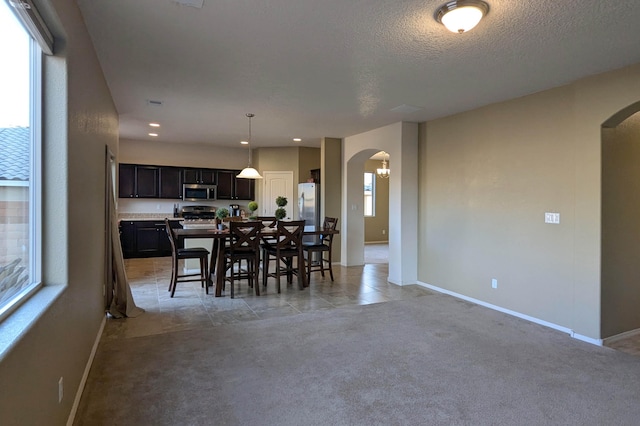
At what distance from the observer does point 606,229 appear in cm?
339

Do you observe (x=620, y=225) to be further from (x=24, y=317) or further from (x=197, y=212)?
(x=197, y=212)

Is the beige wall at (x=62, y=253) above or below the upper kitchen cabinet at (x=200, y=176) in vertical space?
below

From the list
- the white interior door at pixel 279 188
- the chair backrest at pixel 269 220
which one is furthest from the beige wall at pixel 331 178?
the chair backrest at pixel 269 220

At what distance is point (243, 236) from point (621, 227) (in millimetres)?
4144

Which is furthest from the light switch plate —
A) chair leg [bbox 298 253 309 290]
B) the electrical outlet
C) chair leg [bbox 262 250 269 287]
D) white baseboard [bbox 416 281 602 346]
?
the electrical outlet

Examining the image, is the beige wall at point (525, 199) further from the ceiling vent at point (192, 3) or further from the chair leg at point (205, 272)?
A: the ceiling vent at point (192, 3)

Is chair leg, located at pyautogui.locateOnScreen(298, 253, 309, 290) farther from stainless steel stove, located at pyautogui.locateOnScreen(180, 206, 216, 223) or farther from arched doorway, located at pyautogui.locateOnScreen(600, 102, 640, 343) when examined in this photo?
stainless steel stove, located at pyautogui.locateOnScreen(180, 206, 216, 223)

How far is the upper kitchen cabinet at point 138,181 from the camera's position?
7750mm

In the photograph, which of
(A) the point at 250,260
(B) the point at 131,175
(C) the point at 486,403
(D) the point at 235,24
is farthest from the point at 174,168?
(C) the point at 486,403

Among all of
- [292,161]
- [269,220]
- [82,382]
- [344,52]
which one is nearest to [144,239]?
[269,220]

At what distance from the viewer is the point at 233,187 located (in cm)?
865

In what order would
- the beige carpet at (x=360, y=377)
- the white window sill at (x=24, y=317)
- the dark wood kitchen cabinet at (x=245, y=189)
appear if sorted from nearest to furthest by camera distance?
the white window sill at (x=24, y=317)
the beige carpet at (x=360, y=377)
the dark wood kitchen cabinet at (x=245, y=189)

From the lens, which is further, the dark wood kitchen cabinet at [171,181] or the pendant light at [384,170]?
the pendant light at [384,170]

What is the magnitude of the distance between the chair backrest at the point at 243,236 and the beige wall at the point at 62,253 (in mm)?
1826
